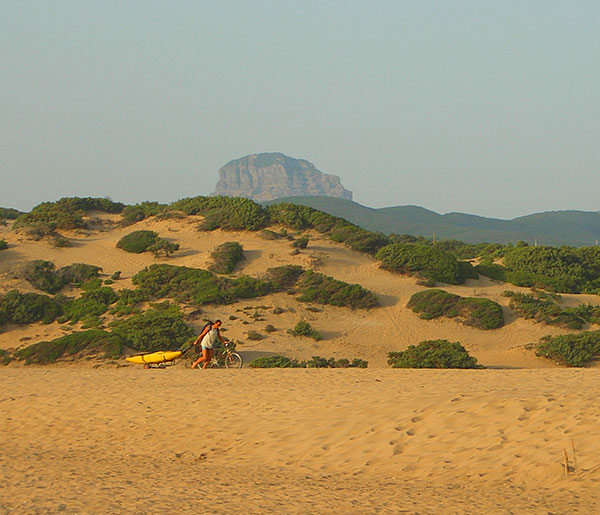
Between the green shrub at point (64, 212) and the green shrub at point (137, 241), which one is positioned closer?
the green shrub at point (137, 241)

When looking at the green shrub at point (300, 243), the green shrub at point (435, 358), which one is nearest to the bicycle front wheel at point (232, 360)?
the green shrub at point (435, 358)

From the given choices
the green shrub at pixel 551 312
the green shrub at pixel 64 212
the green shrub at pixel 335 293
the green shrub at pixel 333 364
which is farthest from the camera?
the green shrub at pixel 64 212

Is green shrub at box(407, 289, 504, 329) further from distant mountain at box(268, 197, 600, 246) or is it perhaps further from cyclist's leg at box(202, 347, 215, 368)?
distant mountain at box(268, 197, 600, 246)

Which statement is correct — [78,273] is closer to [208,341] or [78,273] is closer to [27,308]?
[27,308]

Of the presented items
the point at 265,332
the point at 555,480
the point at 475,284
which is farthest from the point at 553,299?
the point at 555,480

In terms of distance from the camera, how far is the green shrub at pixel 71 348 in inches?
954

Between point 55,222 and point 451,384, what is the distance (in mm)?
28384

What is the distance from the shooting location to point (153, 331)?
84.1ft

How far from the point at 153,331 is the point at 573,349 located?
1453cm

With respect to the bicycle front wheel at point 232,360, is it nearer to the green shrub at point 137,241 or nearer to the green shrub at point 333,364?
the green shrub at point 333,364

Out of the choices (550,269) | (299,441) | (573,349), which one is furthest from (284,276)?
(299,441)

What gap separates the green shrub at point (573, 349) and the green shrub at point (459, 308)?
363 cm

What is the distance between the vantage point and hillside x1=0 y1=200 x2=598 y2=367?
87.4 ft

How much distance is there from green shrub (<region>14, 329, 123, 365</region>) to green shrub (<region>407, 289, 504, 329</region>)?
12347 mm
